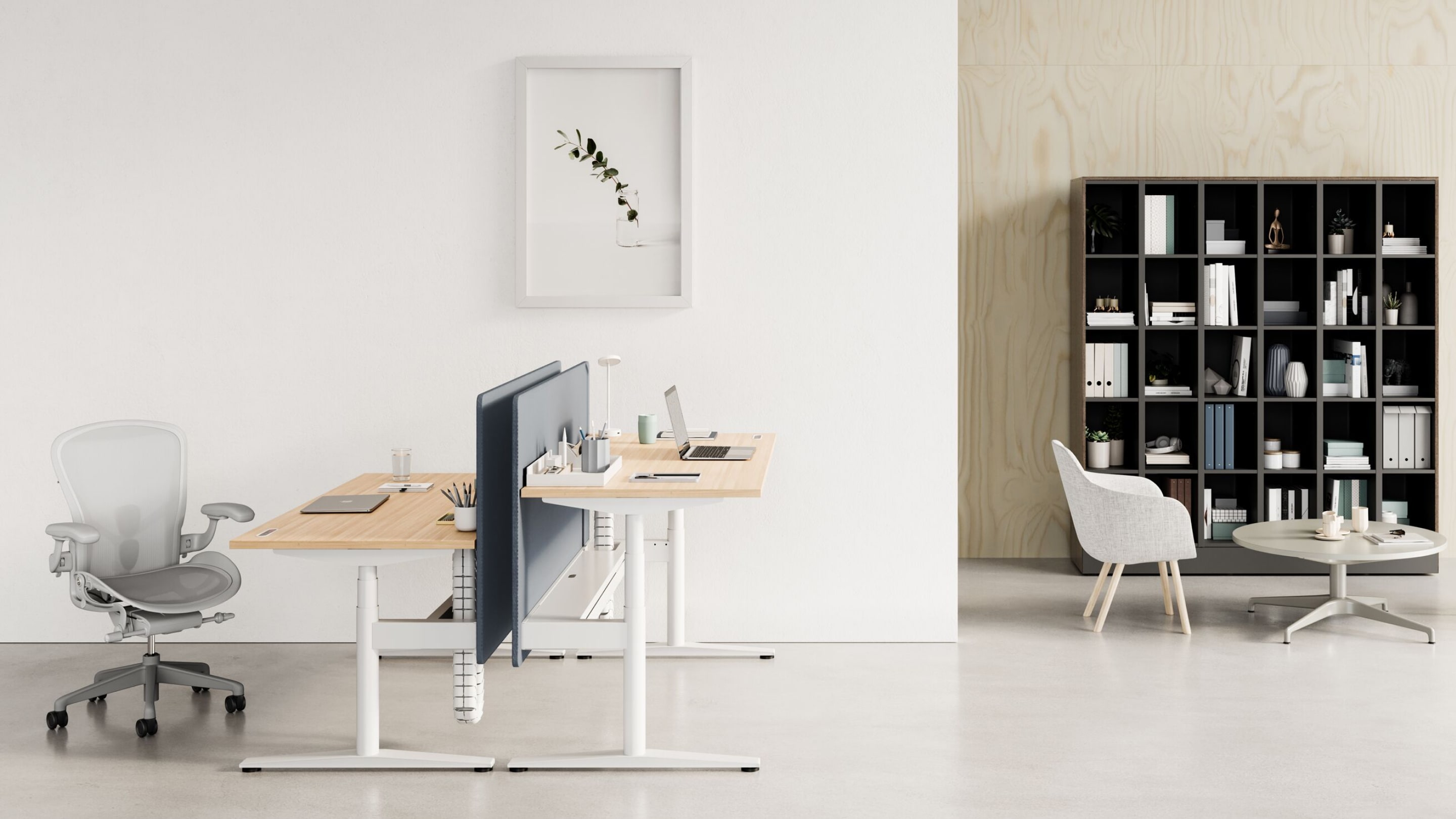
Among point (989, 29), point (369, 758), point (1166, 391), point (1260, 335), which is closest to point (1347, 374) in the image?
point (1260, 335)

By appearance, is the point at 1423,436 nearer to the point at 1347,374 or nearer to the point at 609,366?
the point at 1347,374

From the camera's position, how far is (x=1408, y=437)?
6.34 meters

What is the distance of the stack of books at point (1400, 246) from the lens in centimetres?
625

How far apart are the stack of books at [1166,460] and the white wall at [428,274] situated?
1.83 metres

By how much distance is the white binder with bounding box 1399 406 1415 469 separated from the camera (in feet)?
20.8

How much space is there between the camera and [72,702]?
4012mm

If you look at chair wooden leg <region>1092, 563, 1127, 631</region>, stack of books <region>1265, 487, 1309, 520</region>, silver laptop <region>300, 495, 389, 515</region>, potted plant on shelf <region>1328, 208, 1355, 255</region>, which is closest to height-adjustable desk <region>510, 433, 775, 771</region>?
silver laptop <region>300, 495, 389, 515</region>

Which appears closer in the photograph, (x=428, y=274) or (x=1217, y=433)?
(x=428, y=274)

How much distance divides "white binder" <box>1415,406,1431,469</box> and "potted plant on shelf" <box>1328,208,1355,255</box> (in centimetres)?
92

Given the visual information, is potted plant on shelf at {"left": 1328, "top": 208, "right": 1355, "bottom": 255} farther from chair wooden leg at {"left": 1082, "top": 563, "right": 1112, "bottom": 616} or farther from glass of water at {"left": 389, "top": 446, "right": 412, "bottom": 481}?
glass of water at {"left": 389, "top": 446, "right": 412, "bottom": 481}

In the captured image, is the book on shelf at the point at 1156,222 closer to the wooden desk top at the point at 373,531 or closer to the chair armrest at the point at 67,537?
the wooden desk top at the point at 373,531

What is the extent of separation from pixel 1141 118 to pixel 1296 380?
1.66m

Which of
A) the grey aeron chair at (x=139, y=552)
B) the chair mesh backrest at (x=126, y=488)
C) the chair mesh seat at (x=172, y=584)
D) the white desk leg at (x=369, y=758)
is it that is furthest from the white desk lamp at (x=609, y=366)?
the chair mesh backrest at (x=126, y=488)

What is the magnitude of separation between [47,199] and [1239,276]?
19.1ft
